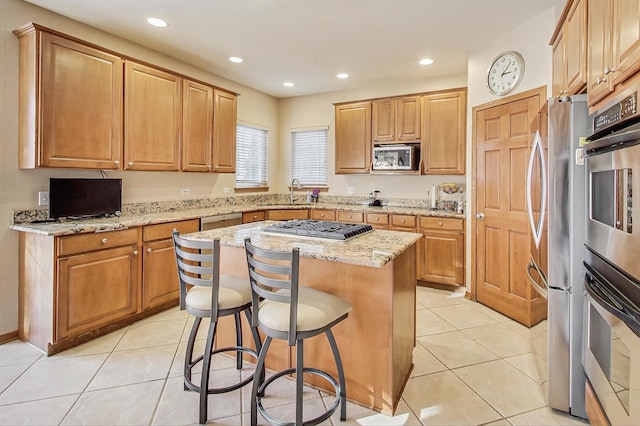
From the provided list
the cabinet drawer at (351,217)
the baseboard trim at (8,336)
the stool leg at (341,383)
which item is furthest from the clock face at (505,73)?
the baseboard trim at (8,336)

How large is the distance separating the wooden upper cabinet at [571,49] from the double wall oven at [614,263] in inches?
22.1

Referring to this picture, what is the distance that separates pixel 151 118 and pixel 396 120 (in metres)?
3.02

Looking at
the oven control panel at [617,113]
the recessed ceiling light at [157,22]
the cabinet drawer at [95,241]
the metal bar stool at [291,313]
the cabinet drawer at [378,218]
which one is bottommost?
the metal bar stool at [291,313]

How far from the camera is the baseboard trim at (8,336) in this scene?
2760mm

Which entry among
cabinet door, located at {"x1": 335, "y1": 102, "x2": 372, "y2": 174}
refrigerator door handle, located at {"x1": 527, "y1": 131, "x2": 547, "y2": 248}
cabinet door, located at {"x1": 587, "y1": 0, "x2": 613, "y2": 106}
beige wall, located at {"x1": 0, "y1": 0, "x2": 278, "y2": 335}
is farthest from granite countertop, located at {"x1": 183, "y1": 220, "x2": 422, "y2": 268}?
cabinet door, located at {"x1": 335, "y1": 102, "x2": 372, "y2": 174}

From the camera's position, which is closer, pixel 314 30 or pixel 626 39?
pixel 626 39

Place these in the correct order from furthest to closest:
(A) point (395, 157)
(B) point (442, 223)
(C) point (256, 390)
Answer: (A) point (395, 157) → (B) point (442, 223) → (C) point (256, 390)

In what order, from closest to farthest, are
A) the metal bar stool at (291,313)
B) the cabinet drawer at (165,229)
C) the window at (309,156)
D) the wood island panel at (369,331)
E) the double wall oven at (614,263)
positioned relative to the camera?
the double wall oven at (614,263) < the metal bar stool at (291,313) < the wood island panel at (369,331) < the cabinet drawer at (165,229) < the window at (309,156)

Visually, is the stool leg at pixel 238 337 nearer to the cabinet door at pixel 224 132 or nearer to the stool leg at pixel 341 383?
the stool leg at pixel 341 383

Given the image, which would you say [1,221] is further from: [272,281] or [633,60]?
[633,60]

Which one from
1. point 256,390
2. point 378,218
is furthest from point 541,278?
point 378,218

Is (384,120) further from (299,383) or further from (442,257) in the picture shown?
(299,383)

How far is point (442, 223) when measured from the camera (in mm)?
4160

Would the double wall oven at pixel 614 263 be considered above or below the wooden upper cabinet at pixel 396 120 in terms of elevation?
below
